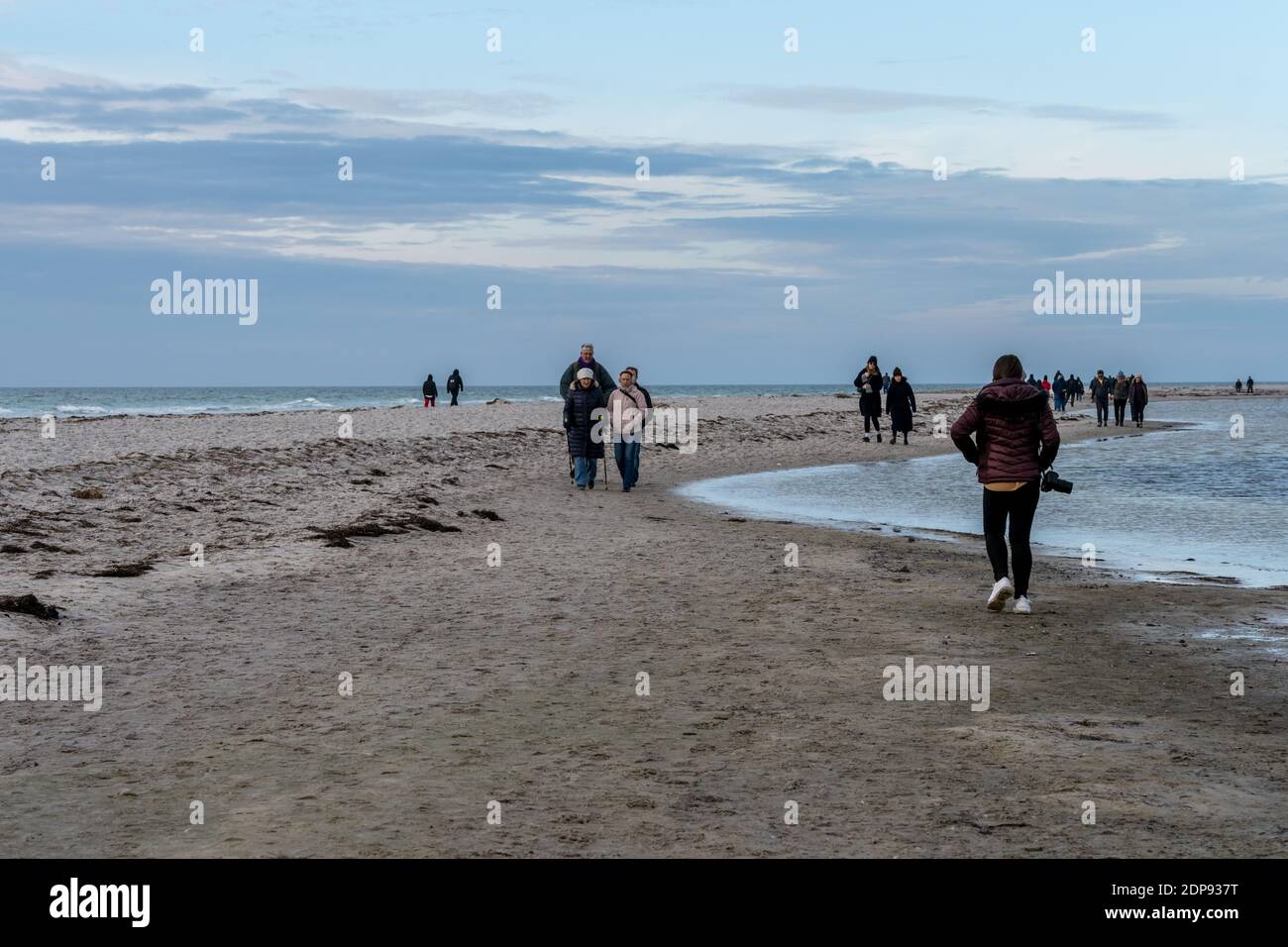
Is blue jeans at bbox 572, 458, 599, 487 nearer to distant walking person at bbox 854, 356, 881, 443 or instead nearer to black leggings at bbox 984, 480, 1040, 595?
black leggings at bbox 984, 480, 1040, 595

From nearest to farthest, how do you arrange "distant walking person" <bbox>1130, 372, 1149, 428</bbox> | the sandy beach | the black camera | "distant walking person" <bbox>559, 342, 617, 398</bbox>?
the sandy beach → the black camera → "distant walking person" <bbox>559, 342, 617, 398</bbox> → "distant walking person" <bbox>1130, 372, 1149, 428</bbox>

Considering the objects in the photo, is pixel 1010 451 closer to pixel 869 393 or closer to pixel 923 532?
pixel 923 532

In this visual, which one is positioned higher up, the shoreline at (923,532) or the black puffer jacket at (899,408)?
the black puffer jacket at (899,408)

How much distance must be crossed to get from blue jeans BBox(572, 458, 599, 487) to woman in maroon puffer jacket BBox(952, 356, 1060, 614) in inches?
528

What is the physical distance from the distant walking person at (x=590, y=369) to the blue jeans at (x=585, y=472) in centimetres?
223

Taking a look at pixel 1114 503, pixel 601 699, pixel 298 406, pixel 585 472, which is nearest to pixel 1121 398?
pixel 1114 503

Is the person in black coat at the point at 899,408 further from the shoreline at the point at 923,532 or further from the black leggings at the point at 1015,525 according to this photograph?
the black leggings at the point at 1015,525

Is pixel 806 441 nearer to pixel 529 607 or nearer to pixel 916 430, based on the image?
pixel 916 430

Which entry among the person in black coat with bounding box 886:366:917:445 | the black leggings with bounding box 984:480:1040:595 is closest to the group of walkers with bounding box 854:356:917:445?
the person in black coat with bounding box 886:366:917:445

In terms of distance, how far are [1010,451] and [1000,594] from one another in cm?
118

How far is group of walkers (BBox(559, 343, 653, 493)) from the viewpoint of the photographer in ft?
71.7

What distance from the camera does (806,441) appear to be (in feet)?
142

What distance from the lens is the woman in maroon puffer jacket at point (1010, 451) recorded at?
1089 centimetres

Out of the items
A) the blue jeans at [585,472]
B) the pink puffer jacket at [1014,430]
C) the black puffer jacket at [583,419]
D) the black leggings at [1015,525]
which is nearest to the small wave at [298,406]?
the blue jeans at [585,472]
